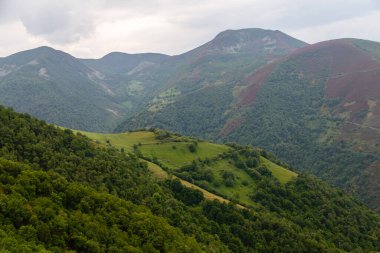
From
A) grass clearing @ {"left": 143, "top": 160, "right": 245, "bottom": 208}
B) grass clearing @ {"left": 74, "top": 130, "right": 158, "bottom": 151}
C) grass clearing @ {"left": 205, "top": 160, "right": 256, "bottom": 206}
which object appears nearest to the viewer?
grass clearing @ {"left": 143, "top": 160, "right": 245, "bottom": 208}

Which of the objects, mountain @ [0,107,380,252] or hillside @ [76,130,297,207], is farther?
hillside @ [76,130,297,207]

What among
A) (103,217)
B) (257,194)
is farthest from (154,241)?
(257,194)

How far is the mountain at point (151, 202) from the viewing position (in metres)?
59.0

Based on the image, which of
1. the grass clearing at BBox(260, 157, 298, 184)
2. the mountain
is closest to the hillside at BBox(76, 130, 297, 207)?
the grass clearing at BBox(260, 157, 298, 184)

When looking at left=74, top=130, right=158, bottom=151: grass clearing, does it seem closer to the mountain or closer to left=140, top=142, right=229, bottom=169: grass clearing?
the mountain

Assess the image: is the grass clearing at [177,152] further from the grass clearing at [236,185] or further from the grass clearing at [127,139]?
the grass clearing at [236,185]

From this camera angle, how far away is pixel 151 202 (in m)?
96.0

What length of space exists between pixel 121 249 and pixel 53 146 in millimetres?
46555

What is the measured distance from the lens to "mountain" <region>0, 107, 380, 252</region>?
59.0m

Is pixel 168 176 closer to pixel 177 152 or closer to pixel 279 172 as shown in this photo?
pixel 177 152

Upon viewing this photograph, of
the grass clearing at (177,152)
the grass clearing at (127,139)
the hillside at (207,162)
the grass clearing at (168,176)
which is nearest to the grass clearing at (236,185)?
the hillside at (207,162)

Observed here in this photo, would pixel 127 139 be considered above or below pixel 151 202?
above

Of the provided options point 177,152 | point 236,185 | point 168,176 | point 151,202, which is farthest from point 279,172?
point 151,202

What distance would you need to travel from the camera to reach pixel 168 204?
10175 cm
